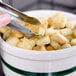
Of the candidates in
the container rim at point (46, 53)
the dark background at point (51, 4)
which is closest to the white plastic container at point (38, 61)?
the container rim at point (46, 53)

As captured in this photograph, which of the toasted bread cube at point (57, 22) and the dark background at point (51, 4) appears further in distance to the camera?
the dark background at point (51, 4)

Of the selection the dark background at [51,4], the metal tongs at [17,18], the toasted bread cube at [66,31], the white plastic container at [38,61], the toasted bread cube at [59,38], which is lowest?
the dark background at [51,4]

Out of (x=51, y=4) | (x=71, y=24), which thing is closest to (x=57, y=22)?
(x=71, y=24)

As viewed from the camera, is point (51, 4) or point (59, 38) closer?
point (59, 38)

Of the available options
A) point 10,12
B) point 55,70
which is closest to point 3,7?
point 10,12

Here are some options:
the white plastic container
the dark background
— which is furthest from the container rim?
the dark background

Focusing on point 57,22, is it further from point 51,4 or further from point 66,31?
point 51,4

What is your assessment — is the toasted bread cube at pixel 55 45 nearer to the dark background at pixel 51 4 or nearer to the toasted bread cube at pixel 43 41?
the toasted bread cube at pixel 43 41

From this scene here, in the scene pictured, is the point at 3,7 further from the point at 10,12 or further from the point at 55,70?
the point at 55,70
